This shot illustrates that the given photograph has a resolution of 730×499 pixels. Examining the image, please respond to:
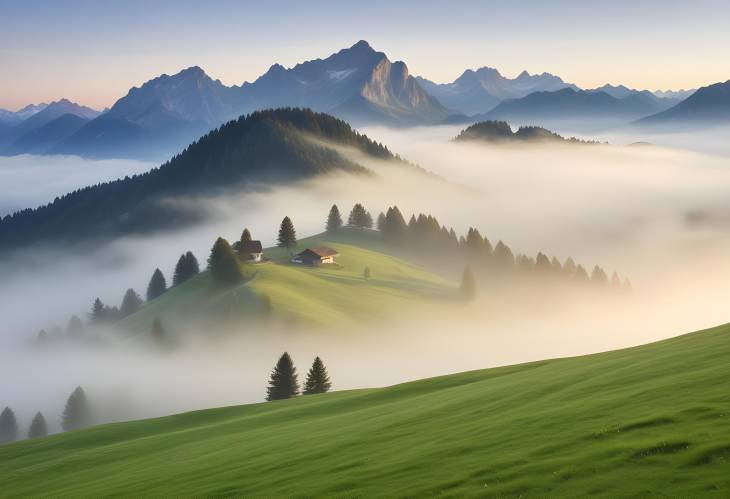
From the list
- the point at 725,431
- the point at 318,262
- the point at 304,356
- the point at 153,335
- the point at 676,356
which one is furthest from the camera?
the point at 318,262

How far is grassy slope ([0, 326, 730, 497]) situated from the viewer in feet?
66.5

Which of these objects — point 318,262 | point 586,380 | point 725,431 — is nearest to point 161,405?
point 318,262

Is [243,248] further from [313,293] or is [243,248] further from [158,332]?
[158,332]

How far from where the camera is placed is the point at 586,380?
115 feet

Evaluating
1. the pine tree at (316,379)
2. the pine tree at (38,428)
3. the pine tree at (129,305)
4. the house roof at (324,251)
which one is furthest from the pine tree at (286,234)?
the pine tree at (316,379)

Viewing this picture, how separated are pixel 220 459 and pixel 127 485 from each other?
5.39 m

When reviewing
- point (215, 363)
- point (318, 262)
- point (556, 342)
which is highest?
point (318, 262)

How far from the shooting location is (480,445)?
85.4 feet

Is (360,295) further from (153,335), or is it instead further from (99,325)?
(99,325)

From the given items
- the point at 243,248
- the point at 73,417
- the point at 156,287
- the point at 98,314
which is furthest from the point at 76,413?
the point at 156,287

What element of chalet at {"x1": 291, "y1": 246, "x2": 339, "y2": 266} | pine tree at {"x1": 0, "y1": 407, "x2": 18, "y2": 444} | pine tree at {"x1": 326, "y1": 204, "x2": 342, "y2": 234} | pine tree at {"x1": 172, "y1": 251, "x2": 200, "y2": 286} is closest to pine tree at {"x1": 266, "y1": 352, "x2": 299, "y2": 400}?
pine tree at {"x1": 0, "y1": 407, "x2": 18, "y2": 444}

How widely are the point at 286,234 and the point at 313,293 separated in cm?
3187

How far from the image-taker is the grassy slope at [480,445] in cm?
2027

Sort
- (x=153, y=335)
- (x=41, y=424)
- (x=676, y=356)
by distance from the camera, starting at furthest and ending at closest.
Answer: (x=153, y=335) → (x=41, y=424) → (x=676, y=356)
